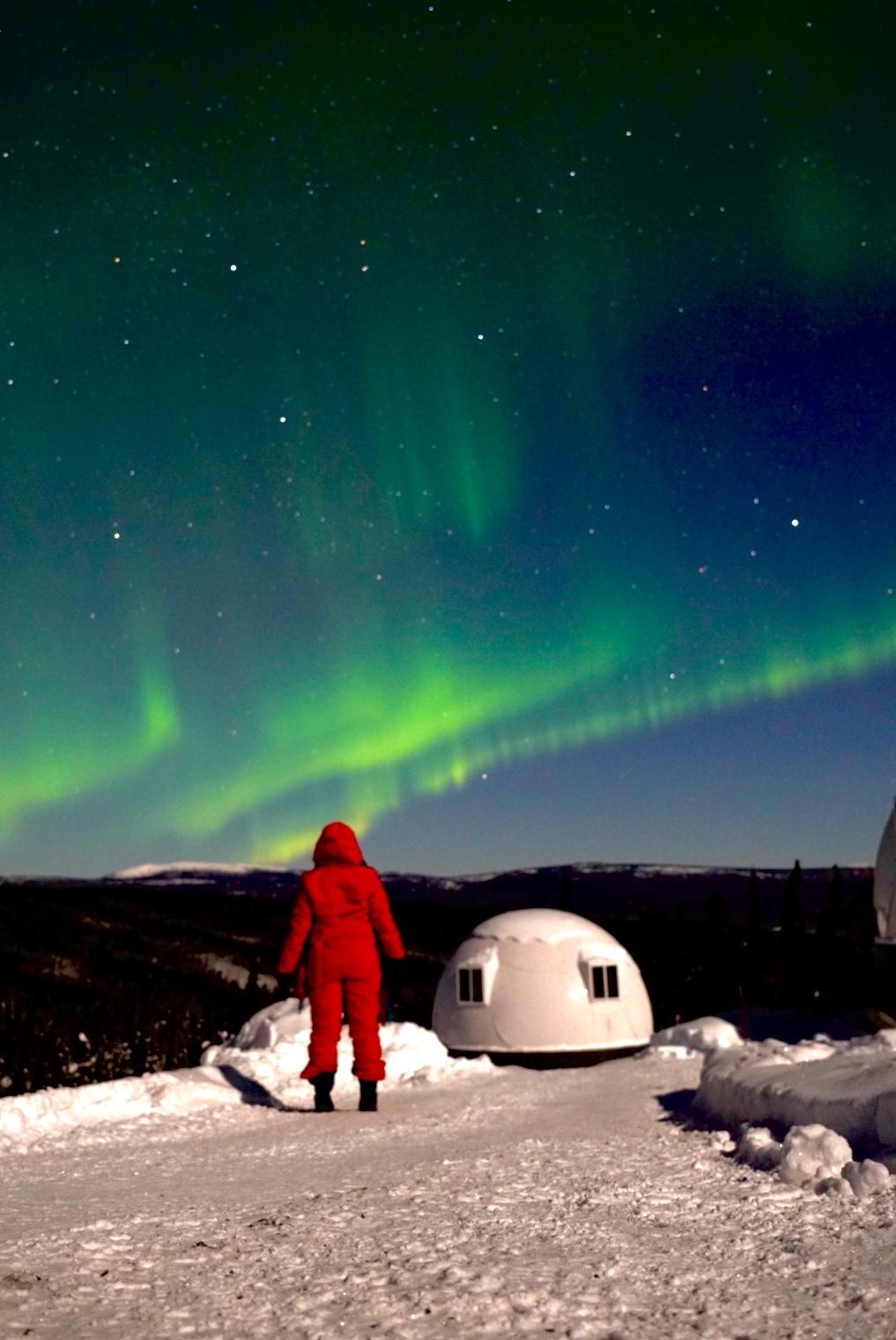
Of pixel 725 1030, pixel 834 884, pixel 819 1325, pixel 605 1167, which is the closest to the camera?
pixel 819 1325

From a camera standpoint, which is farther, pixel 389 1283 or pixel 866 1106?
pixel 866 1106

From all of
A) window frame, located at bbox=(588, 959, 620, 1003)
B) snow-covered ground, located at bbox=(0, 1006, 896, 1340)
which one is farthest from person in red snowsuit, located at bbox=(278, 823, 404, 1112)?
window frame, located at bbox=(588, 959, 620, 1003)

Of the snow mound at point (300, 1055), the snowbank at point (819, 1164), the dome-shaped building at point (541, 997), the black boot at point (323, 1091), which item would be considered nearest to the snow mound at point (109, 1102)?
the snow mound at point (300, 1055)

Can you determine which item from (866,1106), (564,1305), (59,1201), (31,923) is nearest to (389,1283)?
(564,1305)

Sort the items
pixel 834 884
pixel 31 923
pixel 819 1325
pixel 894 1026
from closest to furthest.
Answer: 1. pixel 819 1325
2. pixel 894 1026
3. pixel 834 884
4. pixel 31 923

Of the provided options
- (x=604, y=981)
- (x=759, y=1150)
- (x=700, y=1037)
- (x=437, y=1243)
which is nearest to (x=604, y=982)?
(x=604, y=981)

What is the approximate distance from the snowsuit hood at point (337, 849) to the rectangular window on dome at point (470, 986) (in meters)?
5.06

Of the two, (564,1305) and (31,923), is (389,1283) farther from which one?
(31,923)

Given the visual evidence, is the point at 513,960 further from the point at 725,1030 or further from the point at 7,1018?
the point at 7,1018

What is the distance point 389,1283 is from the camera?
3191 mm

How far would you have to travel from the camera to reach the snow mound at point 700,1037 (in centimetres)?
1259

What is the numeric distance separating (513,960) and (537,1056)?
41.9 inches

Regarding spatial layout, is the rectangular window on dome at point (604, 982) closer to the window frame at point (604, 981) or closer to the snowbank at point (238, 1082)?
the window frame at point (604, 981)

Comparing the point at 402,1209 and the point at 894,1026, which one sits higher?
the point at 402,1209
